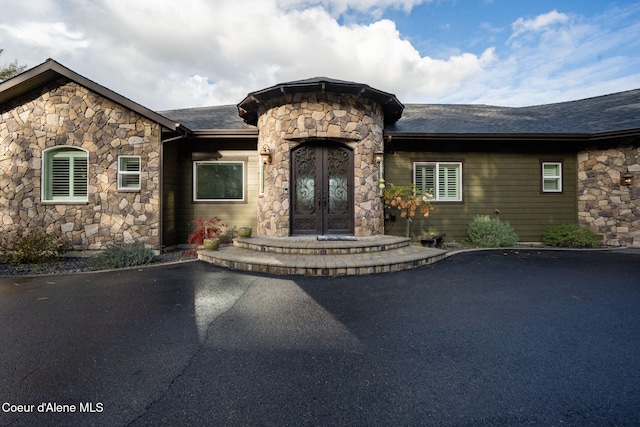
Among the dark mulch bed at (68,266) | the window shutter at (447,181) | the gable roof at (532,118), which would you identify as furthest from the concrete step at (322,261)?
the gable roof at (532,118)

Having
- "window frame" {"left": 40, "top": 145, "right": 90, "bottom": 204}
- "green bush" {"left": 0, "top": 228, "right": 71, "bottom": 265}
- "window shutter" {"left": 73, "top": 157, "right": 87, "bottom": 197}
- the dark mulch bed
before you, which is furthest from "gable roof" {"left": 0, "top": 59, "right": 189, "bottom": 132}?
"green bush" {"left": 0, "top": 228, "right": 71, "bottom": 265}

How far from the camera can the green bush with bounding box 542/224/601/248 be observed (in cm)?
755

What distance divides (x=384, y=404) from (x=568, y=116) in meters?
12.6

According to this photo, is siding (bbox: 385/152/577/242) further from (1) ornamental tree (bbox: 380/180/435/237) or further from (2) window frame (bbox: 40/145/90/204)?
(2) window frame (bbox: 40/145/90/204)

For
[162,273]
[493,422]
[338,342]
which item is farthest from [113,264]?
[493,422]

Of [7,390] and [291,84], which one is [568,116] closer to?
[291,84]

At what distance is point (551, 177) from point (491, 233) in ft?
9.72

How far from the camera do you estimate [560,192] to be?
26.7 ft

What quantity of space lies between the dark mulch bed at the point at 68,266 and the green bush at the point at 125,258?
0.13m

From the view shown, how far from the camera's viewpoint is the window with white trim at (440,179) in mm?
8109

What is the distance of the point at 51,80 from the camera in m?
6.77

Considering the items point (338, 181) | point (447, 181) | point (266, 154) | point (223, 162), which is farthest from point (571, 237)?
point (223, 162)

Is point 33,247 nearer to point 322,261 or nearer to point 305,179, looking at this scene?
point 305,179

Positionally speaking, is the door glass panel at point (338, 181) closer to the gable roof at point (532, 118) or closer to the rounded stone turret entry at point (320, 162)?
the rounded stone turret entry at point (320, 162)
